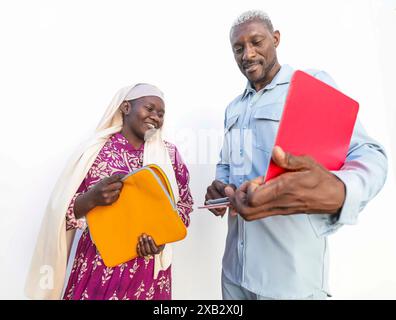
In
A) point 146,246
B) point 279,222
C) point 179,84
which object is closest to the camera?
point 279,222

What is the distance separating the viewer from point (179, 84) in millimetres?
1383

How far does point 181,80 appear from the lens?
1387 millimetres

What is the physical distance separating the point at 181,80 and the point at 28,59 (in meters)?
0.76

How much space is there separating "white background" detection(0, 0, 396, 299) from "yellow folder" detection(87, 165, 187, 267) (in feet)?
1.94

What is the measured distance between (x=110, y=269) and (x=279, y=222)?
1.81ft

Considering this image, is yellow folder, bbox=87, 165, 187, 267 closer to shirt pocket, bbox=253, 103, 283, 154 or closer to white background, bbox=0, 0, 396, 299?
shirt pocket, bbox=253, 103, 283, 154

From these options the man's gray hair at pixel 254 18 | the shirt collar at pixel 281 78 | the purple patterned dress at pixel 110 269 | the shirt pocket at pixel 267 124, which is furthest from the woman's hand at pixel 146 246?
the man's gray hair at pixel 254 18

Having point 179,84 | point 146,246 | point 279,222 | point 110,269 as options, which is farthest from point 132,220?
point 179,84

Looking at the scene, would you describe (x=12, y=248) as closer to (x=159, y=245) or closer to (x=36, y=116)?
(x=36, y=116)

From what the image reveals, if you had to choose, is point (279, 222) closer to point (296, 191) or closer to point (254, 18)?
point (296, 191)

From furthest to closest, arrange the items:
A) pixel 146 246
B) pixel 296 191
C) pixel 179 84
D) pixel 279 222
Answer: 1. pixel 179 84
2. pixel 146 246
3. pixel 279 222
4. pixel 296 191

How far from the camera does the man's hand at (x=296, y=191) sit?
0.38 meters

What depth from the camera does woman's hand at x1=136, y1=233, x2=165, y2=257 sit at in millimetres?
734

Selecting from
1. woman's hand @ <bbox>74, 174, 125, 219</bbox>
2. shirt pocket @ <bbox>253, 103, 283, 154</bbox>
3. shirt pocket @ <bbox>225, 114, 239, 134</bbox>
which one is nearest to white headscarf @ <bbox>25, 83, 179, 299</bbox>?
woman's hand @ <bbox>74, 174, 125, 219</bbox>
